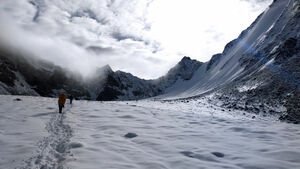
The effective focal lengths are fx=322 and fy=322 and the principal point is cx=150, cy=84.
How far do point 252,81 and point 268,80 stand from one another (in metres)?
6.96

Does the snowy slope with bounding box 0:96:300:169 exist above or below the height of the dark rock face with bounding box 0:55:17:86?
below

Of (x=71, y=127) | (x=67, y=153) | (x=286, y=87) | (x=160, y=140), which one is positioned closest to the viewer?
(x=67, y=153)

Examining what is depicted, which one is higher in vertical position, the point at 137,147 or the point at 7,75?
the point at 7,75

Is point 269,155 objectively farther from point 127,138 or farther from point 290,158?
point 127,138

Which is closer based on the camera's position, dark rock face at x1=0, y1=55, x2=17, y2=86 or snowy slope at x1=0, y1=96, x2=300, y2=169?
snowy slope at x1=0, y1=96, x2=300, y2=169

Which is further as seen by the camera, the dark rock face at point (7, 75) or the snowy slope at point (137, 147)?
the dark rock face at point (7, 75)

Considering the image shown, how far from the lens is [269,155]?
14.6m

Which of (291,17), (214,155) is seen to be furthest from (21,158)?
(291,17)

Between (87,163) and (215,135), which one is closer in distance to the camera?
(87,163)

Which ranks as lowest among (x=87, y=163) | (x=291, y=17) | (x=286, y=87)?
(x=87, y=163)

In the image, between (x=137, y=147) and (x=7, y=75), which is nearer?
(x=137, y=147)

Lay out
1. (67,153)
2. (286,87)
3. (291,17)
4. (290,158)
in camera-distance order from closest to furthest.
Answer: (67,153), (290,158), (286,87), (291,17)

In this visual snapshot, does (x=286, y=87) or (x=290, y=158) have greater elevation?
(x=286, y=87)

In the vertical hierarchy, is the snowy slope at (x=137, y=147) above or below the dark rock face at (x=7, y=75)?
below
